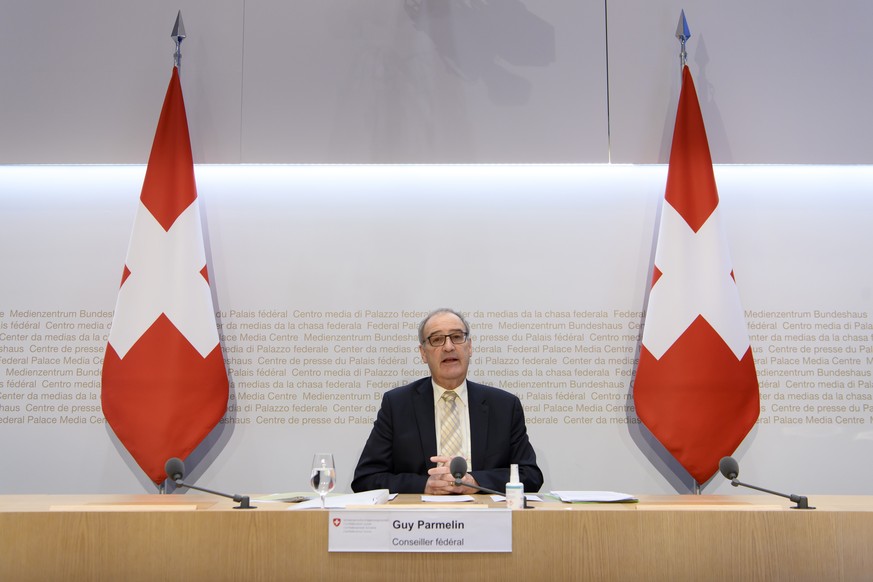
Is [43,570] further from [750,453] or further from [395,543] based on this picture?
[750,453]

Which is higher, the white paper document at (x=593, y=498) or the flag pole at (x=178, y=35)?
the flag pole at (x=178, y=35)

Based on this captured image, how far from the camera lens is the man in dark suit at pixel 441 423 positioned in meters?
3.49

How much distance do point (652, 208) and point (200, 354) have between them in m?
2.46

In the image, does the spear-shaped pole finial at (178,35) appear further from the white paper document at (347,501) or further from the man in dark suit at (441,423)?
the white paper document at (347,501)

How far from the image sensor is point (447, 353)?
3.55 m

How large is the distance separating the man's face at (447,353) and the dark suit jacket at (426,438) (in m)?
0.10

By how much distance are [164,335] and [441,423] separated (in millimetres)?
1420

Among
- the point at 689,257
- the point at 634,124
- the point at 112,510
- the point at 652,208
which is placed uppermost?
the point at 634,124

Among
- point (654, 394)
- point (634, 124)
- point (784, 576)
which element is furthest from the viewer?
point (634, 124)

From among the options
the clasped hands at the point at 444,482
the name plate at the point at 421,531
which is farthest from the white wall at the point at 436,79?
the name plate at the point at 421,531

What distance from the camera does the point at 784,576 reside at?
208 centimetres

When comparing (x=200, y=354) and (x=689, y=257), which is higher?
(x=689, y=257)

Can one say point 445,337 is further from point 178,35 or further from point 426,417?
point 178,35

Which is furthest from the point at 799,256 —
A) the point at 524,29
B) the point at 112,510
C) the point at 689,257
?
the point at 112,510
